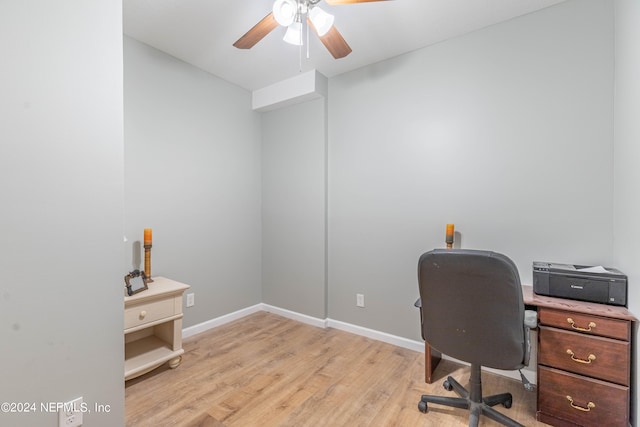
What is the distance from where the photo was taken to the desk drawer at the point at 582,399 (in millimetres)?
1506

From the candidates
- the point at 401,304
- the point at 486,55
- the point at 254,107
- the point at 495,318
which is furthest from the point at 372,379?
the point at 254,107

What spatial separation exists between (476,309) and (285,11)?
6.17 ft

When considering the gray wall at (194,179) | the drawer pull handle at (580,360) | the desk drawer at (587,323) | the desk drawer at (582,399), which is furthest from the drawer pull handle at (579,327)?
the gray wall at (194,179)

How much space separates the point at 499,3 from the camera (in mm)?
2018

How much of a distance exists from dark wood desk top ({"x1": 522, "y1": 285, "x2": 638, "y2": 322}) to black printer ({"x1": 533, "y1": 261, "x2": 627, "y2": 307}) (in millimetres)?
34

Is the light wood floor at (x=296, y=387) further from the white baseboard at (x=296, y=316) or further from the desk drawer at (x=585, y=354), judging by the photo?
the desk drawer at (x=585, y=354)

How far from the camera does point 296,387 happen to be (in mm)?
2064

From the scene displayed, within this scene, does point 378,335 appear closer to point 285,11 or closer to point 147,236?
point 147,236

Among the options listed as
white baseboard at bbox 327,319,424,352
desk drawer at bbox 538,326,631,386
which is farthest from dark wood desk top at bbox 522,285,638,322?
white baseboard at bbox 327,319,424,352

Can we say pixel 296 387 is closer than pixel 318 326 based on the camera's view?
Yes

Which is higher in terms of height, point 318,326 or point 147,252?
point 147,252

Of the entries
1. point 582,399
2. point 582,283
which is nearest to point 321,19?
point 582,283

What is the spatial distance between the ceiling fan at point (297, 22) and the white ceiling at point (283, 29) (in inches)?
13.3

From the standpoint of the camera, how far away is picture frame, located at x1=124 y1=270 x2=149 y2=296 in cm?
211
